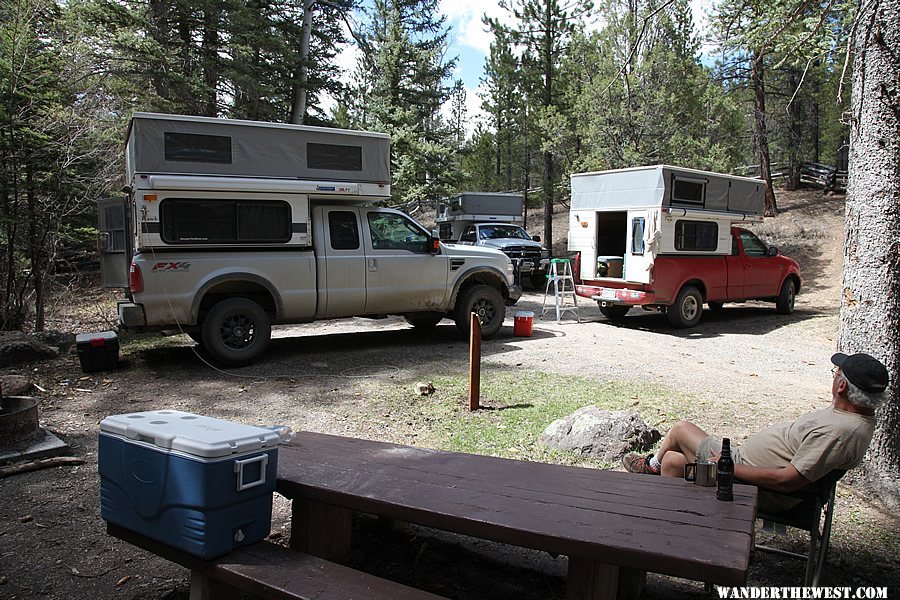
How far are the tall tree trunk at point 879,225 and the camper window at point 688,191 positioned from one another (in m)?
6.75

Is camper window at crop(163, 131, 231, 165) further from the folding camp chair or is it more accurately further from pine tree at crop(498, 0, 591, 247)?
pine tree at crop(498, 0, 591, 247)

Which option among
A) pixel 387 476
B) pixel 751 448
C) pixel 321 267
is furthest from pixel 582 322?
pixel 387 476

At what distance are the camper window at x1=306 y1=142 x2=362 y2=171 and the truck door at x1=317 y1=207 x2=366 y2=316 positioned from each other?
1.93 feet

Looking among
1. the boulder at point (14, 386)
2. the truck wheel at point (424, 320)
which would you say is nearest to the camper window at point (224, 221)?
the boulder at point (14, 386)

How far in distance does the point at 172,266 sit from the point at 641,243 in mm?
7777

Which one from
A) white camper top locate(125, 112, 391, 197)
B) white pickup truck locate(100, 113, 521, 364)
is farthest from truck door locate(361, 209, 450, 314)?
white camper top locate(125, 112, 391, 197)

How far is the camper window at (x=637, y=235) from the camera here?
36.8 ft

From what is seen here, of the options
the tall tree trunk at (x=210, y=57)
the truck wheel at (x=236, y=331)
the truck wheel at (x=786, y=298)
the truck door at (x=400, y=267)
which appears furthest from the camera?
the tall tree trunk at (x=210, y=57)

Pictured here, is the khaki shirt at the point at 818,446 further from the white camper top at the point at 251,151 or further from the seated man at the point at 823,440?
the white camper top at the point at 251,151

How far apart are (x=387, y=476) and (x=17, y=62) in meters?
10.2

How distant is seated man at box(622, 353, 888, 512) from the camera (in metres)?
2.84

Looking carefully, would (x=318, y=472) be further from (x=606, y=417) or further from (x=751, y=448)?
(x=606, y=417)

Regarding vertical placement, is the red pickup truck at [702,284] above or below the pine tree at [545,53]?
below

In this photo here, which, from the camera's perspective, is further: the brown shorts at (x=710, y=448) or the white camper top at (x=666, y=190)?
the white camper top at (x=666, y=190)
